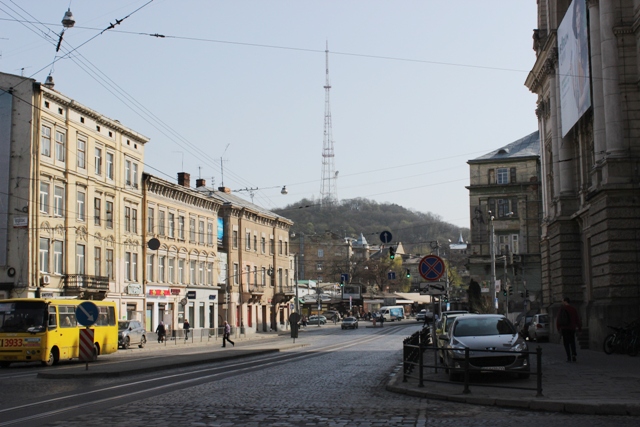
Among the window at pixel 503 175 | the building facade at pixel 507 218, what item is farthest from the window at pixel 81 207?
the window at pixel 503 175

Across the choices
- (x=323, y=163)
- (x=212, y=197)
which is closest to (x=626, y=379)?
(x=212, y=197)

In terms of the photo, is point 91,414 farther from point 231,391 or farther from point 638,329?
point 638,329

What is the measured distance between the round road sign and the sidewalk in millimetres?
2414

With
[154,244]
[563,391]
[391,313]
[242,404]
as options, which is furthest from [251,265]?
[563,391]

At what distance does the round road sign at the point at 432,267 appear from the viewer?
20609 mm

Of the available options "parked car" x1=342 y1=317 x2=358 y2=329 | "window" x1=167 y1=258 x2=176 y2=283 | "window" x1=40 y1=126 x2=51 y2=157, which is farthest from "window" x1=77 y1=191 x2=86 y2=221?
"parked car" x1=342 y1=317 x2=358 y2=329

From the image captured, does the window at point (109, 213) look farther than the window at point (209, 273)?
No

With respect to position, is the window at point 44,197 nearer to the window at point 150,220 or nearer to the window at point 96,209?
the window at point 96,209

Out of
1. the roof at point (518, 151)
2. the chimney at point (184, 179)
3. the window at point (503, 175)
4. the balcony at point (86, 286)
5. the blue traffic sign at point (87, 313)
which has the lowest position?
the blue traffic sign at point (87, 313)

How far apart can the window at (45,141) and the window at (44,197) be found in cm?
175

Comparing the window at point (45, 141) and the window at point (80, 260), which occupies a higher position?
the window at point (45, 141)

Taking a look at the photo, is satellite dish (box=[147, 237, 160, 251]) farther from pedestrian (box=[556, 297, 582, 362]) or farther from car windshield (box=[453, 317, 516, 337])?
car windshield (box=[453, 317, 516, 337])

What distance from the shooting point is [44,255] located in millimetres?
45938

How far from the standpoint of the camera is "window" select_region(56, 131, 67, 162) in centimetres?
4759
